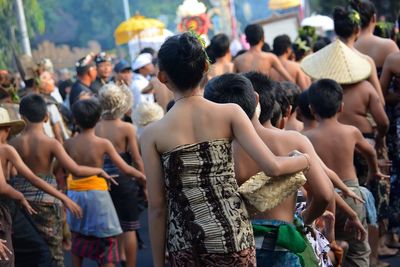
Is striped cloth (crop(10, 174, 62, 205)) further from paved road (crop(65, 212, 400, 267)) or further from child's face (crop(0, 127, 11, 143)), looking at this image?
paved road (crop(65, 212, 400, 267))

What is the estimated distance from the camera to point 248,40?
34.7 feet

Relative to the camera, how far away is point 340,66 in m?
7.23

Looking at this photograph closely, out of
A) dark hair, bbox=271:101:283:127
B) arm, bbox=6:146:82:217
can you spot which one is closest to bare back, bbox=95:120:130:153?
arm, bbox=6:146:82:217

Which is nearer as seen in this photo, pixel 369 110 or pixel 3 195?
→ pixel 3 195

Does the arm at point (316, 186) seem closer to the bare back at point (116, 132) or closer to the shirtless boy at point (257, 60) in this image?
the bare back at point (116, 132)

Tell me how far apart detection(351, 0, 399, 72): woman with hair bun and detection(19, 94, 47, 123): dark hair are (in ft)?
10.1

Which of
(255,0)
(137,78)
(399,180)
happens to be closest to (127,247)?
(399,180)

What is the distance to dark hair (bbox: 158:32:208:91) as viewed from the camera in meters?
3.86

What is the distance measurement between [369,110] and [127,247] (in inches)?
97.8

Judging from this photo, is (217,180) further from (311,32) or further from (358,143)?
(311,32)

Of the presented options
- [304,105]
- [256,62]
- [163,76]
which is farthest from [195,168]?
[256,62]

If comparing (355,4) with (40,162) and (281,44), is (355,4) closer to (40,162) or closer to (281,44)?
(281,44)

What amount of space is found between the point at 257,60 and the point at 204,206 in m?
6.65

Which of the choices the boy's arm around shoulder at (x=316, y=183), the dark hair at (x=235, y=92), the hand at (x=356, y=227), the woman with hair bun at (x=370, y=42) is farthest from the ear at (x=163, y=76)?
the woman with hair bun at (x=370, y=42)
